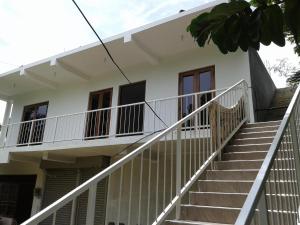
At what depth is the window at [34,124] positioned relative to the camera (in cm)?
1145

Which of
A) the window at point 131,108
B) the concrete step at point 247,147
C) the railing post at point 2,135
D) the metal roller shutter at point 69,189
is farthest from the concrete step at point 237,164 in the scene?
the railing post at point 2,135

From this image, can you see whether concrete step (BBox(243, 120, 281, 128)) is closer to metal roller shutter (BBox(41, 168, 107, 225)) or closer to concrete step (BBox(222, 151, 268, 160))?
concrete step (BBox(222, 151, 268, 160))

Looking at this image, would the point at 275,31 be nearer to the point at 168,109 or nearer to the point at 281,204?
the point at 281,204

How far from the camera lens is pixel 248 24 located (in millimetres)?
1784

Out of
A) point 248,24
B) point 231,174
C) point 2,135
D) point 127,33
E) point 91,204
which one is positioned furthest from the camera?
point 2,135

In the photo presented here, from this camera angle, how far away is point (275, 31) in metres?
1.72

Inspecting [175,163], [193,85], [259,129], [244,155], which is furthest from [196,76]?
[244,155]

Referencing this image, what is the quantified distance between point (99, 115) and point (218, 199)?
663cm

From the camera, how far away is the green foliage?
5.51ft

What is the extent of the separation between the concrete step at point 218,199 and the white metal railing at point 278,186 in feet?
3.12

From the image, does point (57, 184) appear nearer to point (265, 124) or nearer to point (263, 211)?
point (265, 124)

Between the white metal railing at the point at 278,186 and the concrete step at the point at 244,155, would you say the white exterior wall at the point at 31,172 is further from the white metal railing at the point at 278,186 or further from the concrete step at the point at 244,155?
the white metal railing at the point at 278,186

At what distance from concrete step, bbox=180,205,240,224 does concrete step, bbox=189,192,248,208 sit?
23 centimetres

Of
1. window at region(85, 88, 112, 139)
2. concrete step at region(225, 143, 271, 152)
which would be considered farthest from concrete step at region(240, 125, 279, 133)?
window at region(85, 88, 112, 139)
